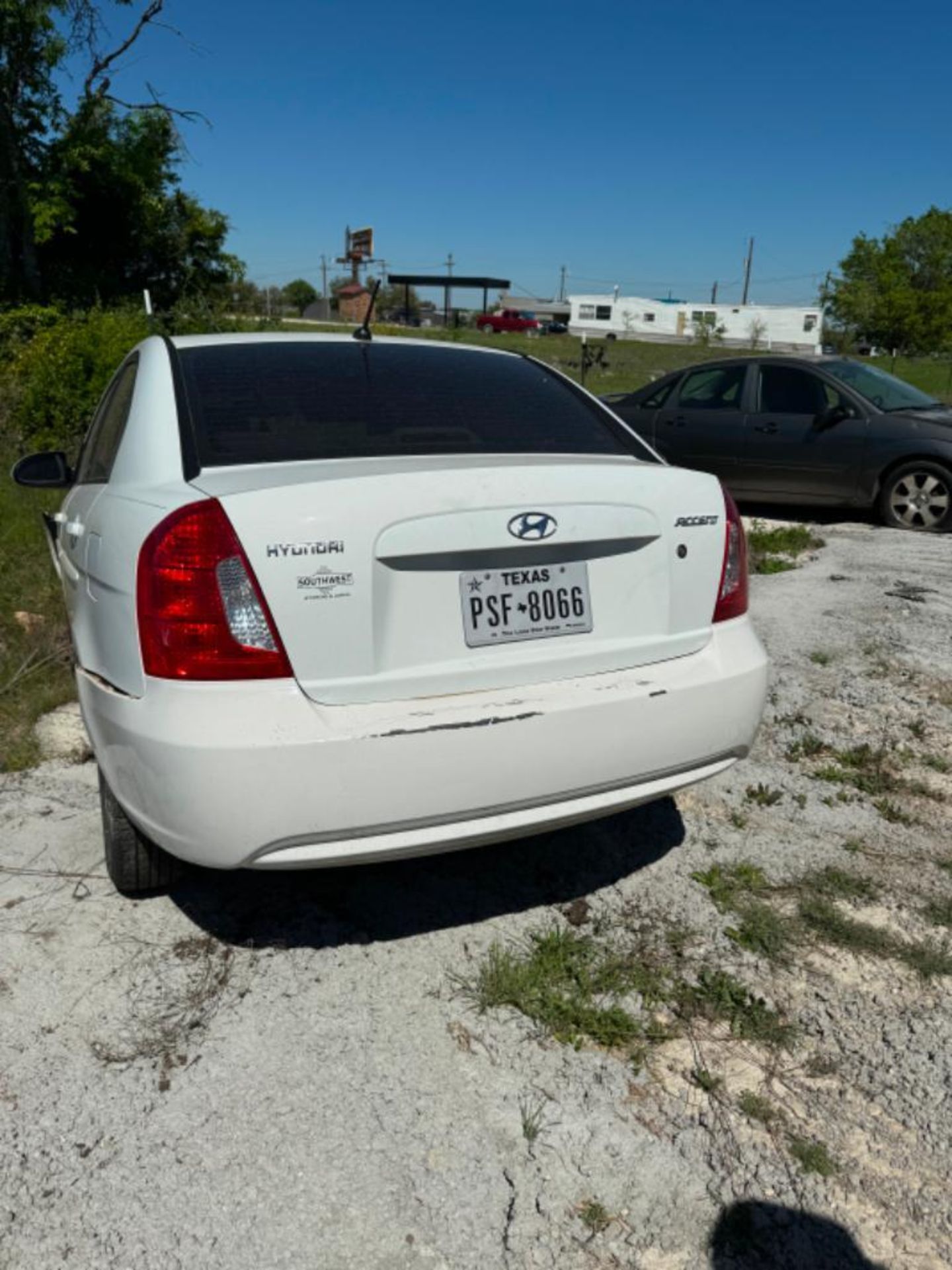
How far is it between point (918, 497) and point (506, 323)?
206 feet

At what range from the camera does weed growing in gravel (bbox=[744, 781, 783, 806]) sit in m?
3.54

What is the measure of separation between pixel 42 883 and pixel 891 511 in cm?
802

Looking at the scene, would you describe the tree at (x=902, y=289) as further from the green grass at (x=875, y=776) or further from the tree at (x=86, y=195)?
the green grass at (x=875, y=776)

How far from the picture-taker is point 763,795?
3576mm

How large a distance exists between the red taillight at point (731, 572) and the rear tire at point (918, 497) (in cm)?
671

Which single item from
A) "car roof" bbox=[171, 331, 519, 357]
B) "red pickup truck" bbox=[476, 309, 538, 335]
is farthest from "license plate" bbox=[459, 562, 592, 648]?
"red pickup truck" bbox=[476, 309, 538, 335]

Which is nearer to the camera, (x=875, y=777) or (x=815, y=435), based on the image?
(x=875, y=777)

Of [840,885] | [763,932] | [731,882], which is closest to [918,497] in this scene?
[840,885]

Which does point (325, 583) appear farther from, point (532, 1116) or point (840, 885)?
point (840, 885)

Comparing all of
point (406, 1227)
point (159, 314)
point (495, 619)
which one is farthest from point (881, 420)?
point (159, 314)

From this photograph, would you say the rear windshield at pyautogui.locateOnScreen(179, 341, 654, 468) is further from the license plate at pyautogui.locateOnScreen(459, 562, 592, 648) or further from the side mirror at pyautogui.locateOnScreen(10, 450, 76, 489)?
the side mirror at pyautogui.locateOnScreen(10, 450, 76, 489)

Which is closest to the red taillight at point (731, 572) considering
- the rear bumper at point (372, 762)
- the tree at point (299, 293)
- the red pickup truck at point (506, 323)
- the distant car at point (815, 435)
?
the rear bumper at point (372, 762)

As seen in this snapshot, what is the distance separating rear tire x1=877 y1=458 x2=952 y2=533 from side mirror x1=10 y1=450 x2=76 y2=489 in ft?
24.1

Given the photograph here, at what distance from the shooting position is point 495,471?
232 cm
